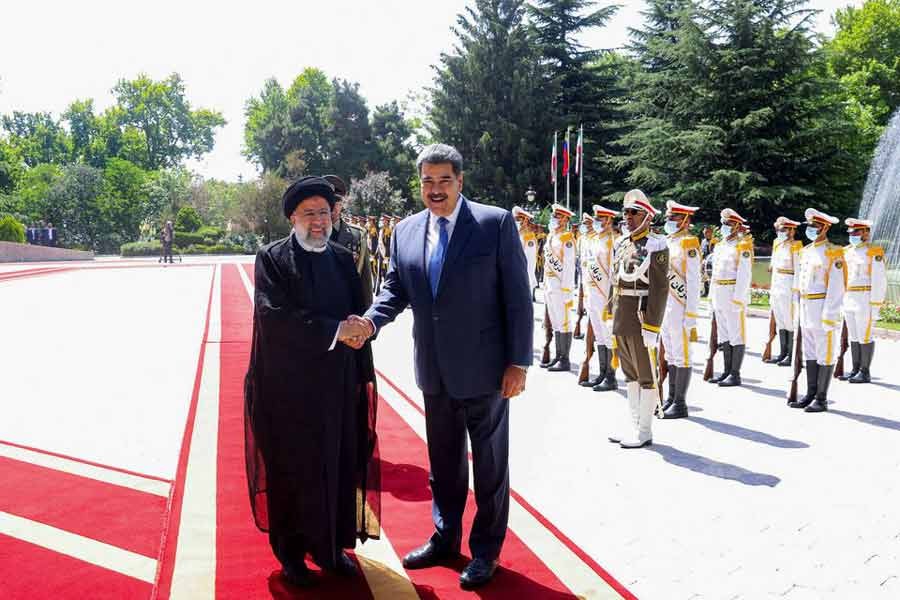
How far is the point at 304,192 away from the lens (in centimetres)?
368

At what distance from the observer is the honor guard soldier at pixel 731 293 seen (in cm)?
914

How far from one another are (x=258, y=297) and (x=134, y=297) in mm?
16759

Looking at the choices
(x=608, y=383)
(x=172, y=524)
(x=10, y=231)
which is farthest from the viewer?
(x=10, y=231)

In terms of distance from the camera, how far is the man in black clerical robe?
11.9ft

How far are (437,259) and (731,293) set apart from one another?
6828mm

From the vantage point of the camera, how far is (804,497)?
197 inches

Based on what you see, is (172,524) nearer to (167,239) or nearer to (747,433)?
(747,433)

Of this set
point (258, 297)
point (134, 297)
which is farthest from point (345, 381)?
point (134, 297)

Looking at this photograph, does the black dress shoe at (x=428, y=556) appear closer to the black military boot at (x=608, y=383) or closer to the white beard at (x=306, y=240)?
the white beard at (x=306, y=240)

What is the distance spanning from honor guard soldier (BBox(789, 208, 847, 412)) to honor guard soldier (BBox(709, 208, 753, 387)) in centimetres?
122

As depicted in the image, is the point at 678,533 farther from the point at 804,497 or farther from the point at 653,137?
the point at 653,137

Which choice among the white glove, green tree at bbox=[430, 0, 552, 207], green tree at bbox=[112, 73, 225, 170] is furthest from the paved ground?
green tree at bbox=[112, 73, 225, 170]

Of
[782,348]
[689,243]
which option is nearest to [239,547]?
[689,243]

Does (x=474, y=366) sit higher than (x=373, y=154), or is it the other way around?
(x=373, y=154)
